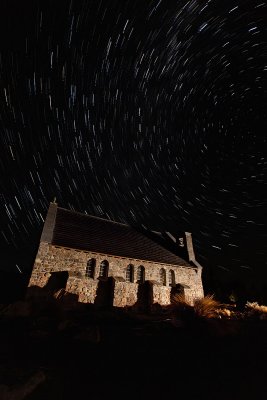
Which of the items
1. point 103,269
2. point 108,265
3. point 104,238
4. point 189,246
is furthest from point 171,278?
point 104,238

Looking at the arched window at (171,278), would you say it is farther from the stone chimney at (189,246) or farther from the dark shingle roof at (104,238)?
the stone chimney at (189,246)

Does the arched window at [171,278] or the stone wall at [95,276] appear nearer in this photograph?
the stone wall at [95,276]

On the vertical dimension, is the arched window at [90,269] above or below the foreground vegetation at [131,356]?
above

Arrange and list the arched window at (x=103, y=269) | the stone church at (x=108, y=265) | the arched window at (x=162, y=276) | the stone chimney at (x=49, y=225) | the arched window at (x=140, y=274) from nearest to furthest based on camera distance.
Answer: the stone church at (x=108, y=265)
the stone chimney at (x=49, y=225)
the arched window at (x=103, y=269)
the arched window at (x=140, y=274)
the arched window at (x=162, y=276)

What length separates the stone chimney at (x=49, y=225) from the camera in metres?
19.8

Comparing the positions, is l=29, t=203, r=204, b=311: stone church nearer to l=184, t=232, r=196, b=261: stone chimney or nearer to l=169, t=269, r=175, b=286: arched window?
l=169, t=269, r=175, b=286: arched window

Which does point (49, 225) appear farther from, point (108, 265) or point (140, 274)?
point (140, 274)

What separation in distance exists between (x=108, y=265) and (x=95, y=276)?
5.77ft

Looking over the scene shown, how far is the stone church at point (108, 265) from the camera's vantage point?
18.5 m

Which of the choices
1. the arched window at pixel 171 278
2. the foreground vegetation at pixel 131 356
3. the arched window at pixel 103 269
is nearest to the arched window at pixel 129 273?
the arched window at pixel 103 269

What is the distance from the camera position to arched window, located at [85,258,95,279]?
1998cm

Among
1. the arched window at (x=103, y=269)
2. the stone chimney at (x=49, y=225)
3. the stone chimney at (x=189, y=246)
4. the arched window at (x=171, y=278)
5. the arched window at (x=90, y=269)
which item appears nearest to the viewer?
the stone chimney at (x=49, y=225)

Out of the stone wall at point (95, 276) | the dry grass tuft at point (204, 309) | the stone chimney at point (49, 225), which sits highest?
the stone chimney at point (49, 225)

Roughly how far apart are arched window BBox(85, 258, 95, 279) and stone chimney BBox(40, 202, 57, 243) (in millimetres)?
4075
